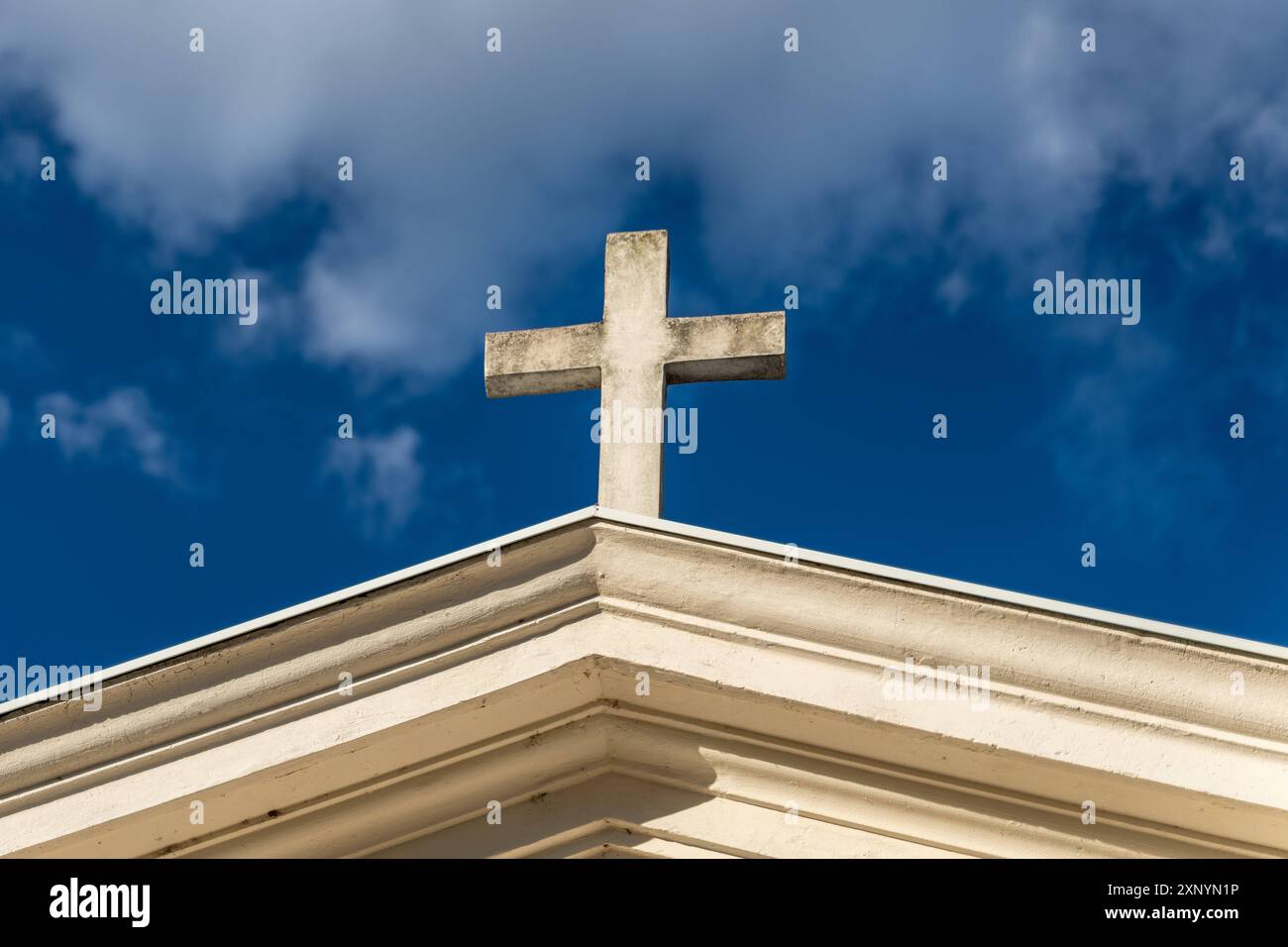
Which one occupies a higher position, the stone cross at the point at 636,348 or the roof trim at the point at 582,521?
the stone cross at the point at 636,348

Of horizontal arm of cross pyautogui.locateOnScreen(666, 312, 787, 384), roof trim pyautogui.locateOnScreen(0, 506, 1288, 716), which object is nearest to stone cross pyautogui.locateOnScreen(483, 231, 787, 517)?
horizontal arm of cross pyautogui.locateOnScreen(666, 312, 787, 384)

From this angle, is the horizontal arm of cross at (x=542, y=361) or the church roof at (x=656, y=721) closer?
the church roof at (x=656, y=721)

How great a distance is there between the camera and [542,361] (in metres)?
5.59

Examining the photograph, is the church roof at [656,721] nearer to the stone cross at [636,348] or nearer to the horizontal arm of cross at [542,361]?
the stone cross at [636,348]

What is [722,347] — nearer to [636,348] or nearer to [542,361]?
[636,348]

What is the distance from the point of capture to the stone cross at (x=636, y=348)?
5.44 m

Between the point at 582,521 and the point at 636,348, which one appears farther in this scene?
the point at 636,348

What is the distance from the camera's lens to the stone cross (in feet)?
17.9

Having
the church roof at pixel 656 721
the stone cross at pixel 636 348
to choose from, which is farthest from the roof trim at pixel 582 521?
the stone cross at pixel 636 348

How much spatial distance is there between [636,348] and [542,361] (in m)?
0.37

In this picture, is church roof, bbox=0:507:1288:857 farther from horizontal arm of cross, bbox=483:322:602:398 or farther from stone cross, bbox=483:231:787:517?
horizontal arm of cross, bbox=483:322:602:398

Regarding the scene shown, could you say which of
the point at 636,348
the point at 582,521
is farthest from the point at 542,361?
the point at 582,521

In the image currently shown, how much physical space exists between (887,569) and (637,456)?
172 centimetres

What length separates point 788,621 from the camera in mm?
3453
